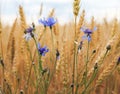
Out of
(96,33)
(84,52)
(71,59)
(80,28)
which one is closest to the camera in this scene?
(80,28)

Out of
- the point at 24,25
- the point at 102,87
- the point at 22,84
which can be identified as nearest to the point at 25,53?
the point at 24,25

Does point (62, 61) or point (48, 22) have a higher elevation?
point (48, 22)

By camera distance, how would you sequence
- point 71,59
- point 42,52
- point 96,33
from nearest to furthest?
point 42,52 → point 96,33 → point 71,59

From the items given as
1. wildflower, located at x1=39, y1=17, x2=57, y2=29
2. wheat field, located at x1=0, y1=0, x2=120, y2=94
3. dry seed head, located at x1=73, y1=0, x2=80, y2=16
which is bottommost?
wheat field, located at x1=0, y1=0, x2=120, y2=94

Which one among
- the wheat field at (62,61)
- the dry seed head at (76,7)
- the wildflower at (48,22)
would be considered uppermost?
the dry seed head at (76,7)

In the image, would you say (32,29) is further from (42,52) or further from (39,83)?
(39,83)

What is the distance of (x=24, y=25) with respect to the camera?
1.33m

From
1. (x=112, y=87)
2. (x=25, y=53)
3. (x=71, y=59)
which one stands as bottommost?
(x=112, y=87)

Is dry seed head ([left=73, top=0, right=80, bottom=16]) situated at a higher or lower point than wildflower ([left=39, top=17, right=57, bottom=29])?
higher

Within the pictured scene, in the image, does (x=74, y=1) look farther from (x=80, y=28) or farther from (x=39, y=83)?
(x=39, y=83)

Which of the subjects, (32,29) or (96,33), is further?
(96,33)

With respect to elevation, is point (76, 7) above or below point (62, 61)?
above

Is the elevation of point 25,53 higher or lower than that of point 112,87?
higher

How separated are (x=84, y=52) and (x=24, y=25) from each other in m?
0.32
